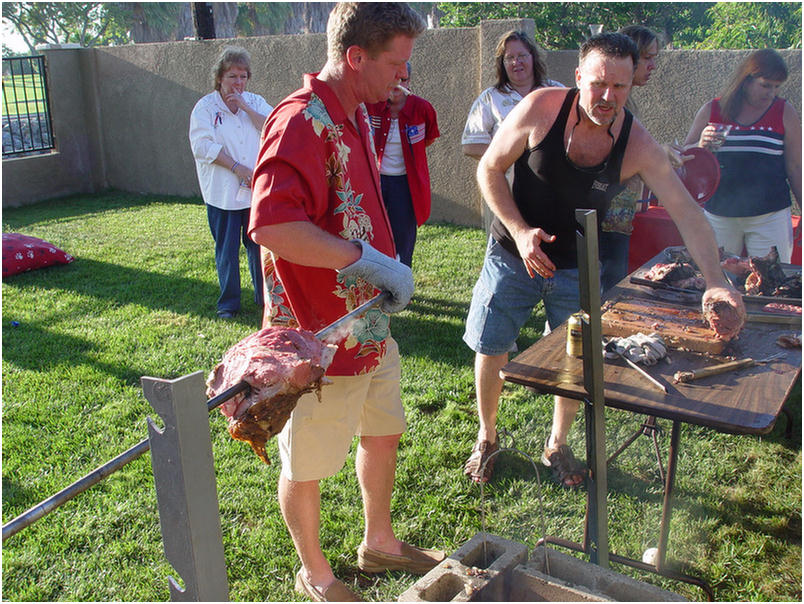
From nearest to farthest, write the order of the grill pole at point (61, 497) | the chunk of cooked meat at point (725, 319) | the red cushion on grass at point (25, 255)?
the grill pole at point (61, 497) → the chunk of cooked meat at point (725, 319) → the red cushion on grass at point (25, 255)

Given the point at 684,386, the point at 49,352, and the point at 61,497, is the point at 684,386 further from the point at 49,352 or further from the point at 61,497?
the point at 49,352

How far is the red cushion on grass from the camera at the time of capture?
22.8 ft

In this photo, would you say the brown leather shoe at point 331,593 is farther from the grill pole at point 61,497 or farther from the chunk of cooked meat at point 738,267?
the chunk of cooked meat at point 738,267

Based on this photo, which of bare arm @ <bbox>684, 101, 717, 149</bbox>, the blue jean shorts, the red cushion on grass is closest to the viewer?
the blue jean shorts

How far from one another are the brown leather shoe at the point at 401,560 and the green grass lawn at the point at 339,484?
5 centimetres

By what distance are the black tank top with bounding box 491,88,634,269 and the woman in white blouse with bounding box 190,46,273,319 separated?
2.99 meters

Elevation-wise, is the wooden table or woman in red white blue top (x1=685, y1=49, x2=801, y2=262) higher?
woman in red white blue top (x1=685, y1=49, x2=801, y2=262)

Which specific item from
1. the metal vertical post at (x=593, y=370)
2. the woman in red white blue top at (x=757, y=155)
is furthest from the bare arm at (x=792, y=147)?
the metal vertical post at (x=593, y=370)

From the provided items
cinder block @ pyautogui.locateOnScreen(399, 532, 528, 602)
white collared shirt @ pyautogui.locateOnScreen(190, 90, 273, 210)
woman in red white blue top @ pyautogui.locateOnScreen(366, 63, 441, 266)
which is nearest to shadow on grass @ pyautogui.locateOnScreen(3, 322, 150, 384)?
white collared shirt @ pyautogui.locateOnScreen(190, 90, 273, 210)

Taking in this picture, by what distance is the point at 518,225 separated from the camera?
285 cm

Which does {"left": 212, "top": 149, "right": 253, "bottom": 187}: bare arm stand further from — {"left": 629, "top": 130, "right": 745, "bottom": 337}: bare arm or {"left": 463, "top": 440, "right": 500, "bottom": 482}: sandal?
{"left": 629, "top": 130, "right": 745, "bottom": 337}: bare arm

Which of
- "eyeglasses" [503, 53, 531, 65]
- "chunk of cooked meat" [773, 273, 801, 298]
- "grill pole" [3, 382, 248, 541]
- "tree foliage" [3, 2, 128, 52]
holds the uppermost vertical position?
"tree foliage" [3, 2, 128, 52]

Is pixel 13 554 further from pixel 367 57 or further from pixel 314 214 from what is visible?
pixel 367 57

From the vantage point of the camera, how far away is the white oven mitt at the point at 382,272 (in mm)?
2086
